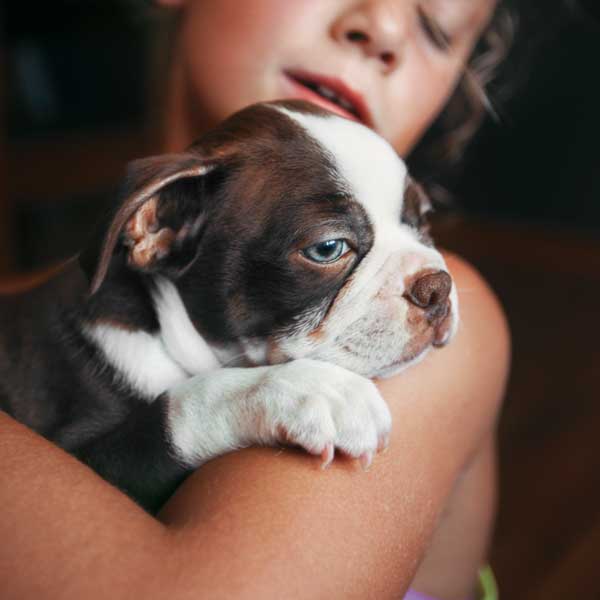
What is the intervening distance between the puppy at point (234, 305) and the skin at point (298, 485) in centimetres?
8

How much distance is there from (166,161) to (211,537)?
0.51 meters

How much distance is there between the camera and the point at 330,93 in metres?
1.61

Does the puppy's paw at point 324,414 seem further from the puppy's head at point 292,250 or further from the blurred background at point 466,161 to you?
the blurred background at point 466,161

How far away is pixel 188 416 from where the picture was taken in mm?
1106

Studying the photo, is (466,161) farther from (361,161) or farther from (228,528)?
(228,528)

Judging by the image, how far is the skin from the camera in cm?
91

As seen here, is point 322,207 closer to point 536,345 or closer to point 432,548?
point 432,548

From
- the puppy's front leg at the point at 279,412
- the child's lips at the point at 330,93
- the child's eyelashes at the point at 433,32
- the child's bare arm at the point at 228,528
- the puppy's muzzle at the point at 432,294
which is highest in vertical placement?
the child's eyelashes at the point at 433,32

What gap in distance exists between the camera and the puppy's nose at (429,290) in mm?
1189

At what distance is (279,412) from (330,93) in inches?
31.2

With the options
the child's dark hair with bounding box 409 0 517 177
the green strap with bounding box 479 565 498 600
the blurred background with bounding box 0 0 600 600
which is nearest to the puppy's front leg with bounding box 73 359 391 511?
the green strap with bounding box 479 565 498 600

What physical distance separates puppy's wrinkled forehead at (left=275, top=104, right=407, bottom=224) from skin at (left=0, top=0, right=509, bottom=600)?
0.27m

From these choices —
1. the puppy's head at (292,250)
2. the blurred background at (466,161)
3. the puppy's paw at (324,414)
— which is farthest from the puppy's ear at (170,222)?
the blurred background at (466,161)

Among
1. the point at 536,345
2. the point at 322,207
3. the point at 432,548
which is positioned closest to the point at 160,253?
the point at 322,207
